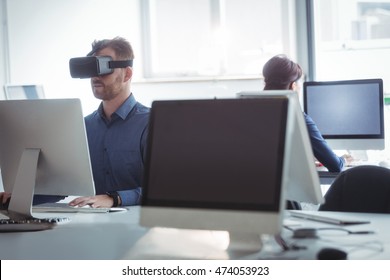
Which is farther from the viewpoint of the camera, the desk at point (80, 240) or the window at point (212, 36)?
the window at point (212, 36)

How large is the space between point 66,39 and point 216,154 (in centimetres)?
455

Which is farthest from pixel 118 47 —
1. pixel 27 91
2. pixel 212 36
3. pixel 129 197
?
pixel 212 36

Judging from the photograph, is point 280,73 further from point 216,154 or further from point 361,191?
point 216,154

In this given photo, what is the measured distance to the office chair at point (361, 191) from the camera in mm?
2506

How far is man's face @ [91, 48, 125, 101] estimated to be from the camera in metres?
3.29

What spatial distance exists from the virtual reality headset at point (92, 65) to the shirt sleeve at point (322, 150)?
44.0 inches

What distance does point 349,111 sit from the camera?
4477mm

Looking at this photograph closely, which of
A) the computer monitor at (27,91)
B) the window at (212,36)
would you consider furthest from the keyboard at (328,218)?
the computer monitor at (27,91)

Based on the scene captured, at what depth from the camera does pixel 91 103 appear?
6.27m

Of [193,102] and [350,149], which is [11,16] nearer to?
[350,149]

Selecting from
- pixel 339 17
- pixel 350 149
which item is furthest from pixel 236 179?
pixel 339 17

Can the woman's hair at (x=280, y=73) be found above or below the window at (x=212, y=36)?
below

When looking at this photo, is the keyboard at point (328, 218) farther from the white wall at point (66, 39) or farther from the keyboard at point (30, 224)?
the white wall at point (66, 39)

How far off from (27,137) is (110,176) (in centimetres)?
71
